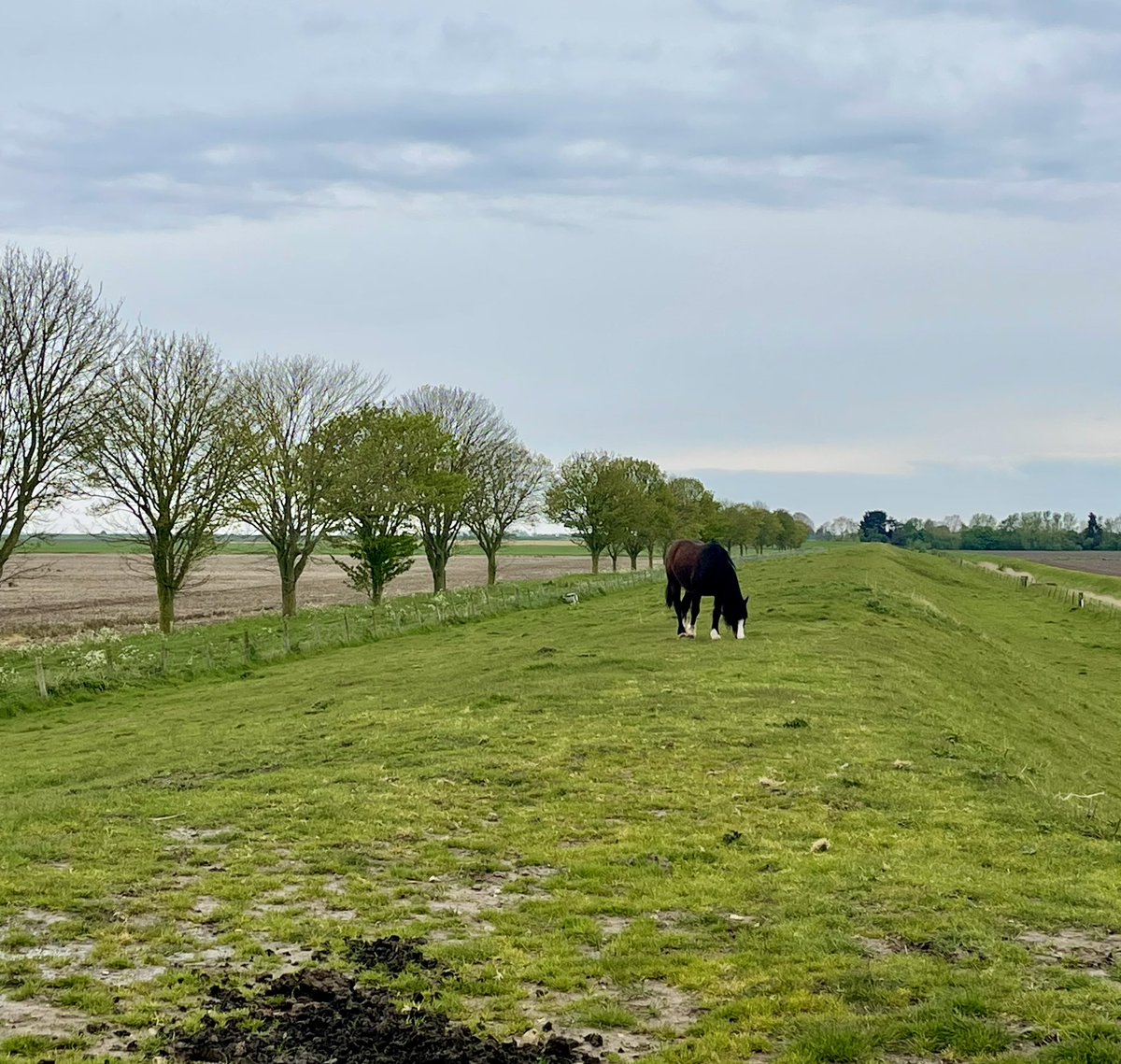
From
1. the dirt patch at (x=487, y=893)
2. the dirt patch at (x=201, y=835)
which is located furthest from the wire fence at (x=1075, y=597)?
the dirt patch at (x=201, y=835)

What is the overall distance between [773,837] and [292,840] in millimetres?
4800

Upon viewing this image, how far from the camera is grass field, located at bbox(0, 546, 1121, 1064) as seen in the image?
242 inches

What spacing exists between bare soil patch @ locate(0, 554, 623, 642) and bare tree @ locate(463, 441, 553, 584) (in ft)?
21.5

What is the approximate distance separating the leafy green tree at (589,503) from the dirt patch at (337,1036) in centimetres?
7320

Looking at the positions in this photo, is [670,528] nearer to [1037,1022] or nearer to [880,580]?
[880,580]

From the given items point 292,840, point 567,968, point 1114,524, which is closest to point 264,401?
point 292,840

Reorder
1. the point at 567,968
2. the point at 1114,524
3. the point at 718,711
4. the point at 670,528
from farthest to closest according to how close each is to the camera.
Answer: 1. the point at 1114,524
2. the point at 670,528
3. the point at 718,711
4. the point at 567,968

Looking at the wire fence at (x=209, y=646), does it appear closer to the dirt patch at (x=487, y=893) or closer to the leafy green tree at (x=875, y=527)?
the dirt patch at (x=487, y=893)

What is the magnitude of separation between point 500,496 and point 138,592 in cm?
2848

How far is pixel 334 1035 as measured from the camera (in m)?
5.71

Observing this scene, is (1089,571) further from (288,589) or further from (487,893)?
(487,893)

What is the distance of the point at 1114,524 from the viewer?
182750 mm

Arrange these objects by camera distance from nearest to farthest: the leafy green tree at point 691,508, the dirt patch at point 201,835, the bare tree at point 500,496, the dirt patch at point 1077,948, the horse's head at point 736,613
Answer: the dirt patch at point 1077,948 → the dirt patch at point 201,835 → the horse's head at point 736,613 → the bare tree at point 500,496 → the leafy green tree at point 691,508

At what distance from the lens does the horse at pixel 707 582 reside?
2567cm
